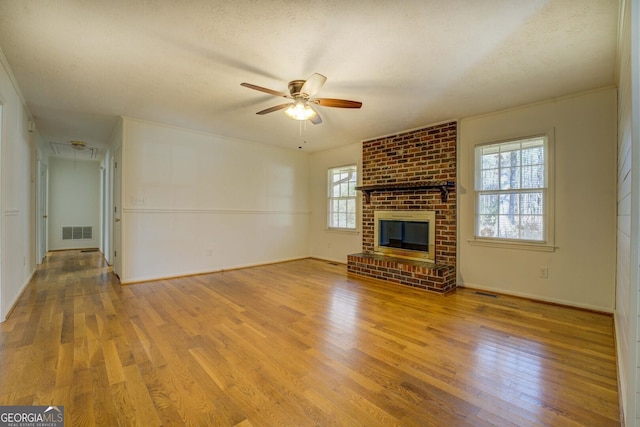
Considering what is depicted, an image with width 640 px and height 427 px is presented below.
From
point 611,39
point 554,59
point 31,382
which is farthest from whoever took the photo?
point 554,59

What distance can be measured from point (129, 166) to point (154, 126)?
727 mm

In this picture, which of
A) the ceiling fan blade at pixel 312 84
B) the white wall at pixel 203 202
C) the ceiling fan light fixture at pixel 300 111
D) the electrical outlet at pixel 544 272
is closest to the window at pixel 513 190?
the electrical outlet at pixel 544 272

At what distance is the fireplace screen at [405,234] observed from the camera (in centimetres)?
439

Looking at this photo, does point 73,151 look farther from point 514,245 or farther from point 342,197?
point 514,245

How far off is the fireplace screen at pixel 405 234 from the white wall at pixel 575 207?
909 millimetres

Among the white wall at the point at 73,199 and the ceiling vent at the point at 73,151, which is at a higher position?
the ceiling vent at the point at 73,151

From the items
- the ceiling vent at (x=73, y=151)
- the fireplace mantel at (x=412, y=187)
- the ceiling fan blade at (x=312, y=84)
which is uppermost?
the ceiling vent at (x=73, y=151)

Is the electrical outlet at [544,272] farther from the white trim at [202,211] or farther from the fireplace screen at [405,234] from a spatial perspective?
the white trim at [202,211]

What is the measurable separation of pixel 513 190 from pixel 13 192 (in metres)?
5.96

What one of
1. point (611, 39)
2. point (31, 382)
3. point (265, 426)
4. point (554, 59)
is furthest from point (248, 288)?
point (611, 39)

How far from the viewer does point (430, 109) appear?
3.71 m

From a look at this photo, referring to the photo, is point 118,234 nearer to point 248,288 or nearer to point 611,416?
point 248,288

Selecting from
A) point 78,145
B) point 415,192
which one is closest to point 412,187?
point 415,192

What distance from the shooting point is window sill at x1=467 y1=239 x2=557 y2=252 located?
134 inches
